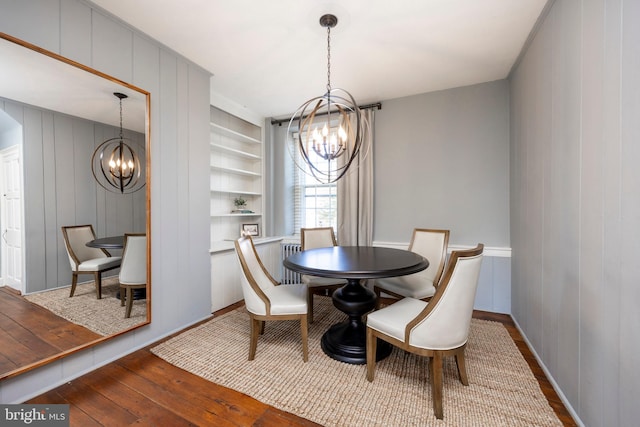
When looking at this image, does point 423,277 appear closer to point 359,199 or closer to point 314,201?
point 359,199

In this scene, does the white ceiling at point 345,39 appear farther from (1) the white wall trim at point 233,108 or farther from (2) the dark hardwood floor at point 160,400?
(2) the dark hardwood floor at point 160,400

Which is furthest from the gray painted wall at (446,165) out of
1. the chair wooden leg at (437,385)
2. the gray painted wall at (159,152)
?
the gray painted wall at (159,152)

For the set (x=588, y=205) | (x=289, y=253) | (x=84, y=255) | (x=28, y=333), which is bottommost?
(x=28, y=333)

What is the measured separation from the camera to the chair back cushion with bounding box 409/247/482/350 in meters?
1.46

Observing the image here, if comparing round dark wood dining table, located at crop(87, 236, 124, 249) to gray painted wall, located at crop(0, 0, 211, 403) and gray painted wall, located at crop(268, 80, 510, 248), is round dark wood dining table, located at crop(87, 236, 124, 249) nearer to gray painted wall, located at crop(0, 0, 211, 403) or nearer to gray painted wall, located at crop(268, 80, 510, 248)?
gray painted wall, located at crop(0, 0, 211, 403)

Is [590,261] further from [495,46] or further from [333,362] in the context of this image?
[495,46]

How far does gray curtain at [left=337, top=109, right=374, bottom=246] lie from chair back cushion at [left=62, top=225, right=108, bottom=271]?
2594mm

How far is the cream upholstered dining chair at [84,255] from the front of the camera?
1.88m

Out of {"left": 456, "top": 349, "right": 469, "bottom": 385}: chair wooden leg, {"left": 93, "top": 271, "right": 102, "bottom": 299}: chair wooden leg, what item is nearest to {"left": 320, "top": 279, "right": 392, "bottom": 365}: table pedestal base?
{"left": 456, "top": 349, "right": 469, "bottom": 385}: chair wooden leg

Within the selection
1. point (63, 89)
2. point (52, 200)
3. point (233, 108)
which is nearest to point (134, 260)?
point (52, 200)

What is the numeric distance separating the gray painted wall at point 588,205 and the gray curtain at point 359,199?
1.74 m

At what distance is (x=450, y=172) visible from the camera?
129 inches

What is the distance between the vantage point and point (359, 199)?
3.62 metres

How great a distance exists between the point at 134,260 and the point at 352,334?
6.31 ft
